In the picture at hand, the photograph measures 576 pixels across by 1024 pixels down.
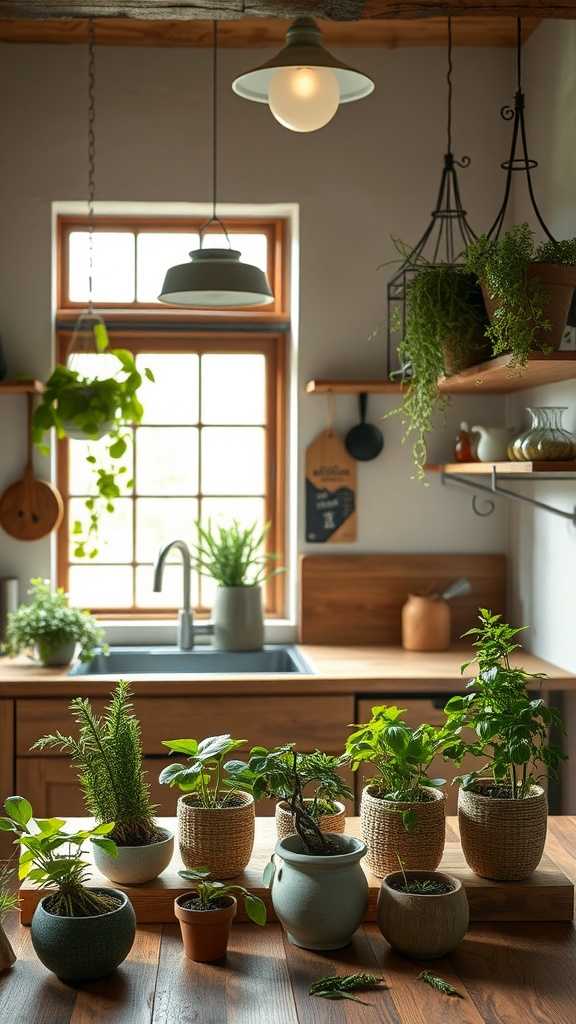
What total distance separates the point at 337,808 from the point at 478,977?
0.32 metres

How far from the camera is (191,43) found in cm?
378

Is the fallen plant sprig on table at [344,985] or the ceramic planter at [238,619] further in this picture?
the ceramic planter at [238,619]

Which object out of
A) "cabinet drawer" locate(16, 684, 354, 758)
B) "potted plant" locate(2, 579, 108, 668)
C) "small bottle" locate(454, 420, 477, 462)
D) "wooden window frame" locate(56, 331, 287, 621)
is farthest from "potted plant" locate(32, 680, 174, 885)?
"wooden window frame" locate(56, 331, 287, 621)

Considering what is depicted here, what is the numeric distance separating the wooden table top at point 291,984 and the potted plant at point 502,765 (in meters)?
0.10

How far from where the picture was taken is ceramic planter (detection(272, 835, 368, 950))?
1.45 m

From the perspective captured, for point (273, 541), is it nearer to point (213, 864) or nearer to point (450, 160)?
point (450, 160)

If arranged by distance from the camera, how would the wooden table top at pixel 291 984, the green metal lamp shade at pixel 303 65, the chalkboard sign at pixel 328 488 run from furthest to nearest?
1. the chalkboard sign at pixel 328 488
2. the green metal lamp shade at pixel 303 65
3. the wooden table top at pixel 291 984

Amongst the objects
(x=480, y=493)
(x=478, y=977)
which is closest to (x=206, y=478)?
(x=480, y=493)

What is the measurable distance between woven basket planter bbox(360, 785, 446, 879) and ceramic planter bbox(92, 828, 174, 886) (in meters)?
0.29

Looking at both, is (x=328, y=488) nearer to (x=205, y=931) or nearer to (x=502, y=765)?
(x=502, y=765)

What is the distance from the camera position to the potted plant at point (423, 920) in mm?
1435

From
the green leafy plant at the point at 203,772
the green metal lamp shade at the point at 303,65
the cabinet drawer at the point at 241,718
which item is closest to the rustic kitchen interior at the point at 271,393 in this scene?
the cabinet drawer at the point at 241,718

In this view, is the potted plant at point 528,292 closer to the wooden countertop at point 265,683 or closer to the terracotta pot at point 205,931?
the wooden countertop at point 265,683

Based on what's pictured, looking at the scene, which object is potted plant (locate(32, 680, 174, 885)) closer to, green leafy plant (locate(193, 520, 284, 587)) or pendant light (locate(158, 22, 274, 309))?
pendant light (locate(158, 22, 274, 309))
